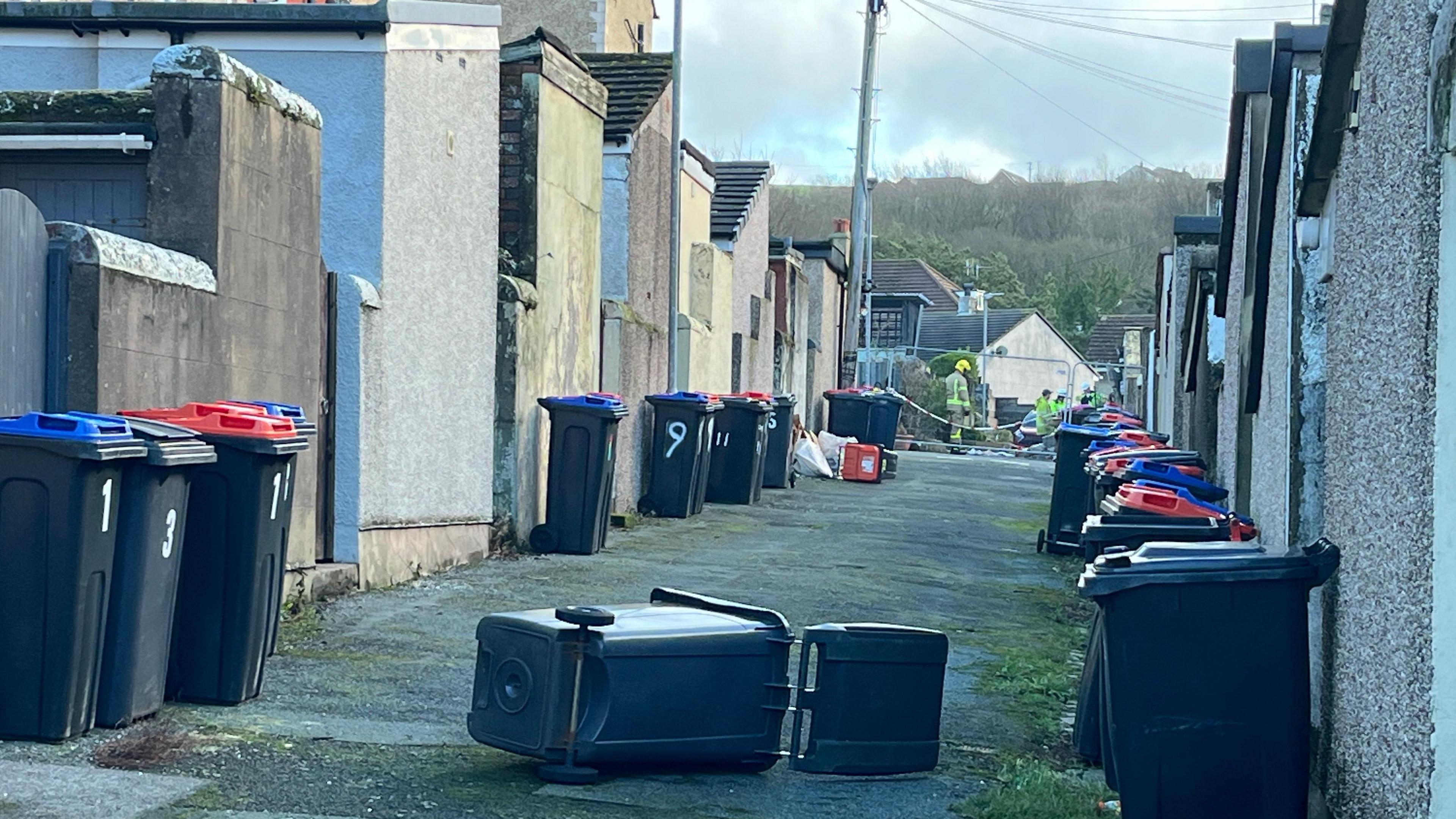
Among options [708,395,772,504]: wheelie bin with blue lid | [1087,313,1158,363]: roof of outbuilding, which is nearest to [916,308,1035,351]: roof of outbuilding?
[1087,313,1158,363]: roof of outbuilding

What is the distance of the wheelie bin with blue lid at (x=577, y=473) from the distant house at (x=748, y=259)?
9088 millimetres

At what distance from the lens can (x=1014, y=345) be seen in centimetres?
6506

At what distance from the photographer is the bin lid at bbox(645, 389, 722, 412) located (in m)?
16.0

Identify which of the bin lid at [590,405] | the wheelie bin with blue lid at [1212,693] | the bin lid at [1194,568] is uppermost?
the bin lid at [590,405]

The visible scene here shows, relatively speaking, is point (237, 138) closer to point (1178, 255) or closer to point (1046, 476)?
point (1178, 255)

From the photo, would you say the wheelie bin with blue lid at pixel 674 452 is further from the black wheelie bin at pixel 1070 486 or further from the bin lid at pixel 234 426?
the bin lid at pixel 234 426

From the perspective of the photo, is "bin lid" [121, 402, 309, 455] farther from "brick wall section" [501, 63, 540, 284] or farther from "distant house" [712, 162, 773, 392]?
"distant house" [712, 162, 773, 392]

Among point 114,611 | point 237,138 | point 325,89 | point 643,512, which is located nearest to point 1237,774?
point 114,611

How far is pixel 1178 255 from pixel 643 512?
247 inches

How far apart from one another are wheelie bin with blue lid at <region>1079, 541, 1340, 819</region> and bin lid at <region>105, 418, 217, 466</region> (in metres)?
3.20

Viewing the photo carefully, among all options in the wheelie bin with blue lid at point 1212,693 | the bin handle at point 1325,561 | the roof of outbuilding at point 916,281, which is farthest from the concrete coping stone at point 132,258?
the roof of outbuilding at point 916,281

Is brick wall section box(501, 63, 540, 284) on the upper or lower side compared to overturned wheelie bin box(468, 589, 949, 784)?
upper

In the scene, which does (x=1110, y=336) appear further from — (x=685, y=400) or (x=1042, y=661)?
(x=1042, y=661)

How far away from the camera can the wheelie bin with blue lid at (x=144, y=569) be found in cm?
577
